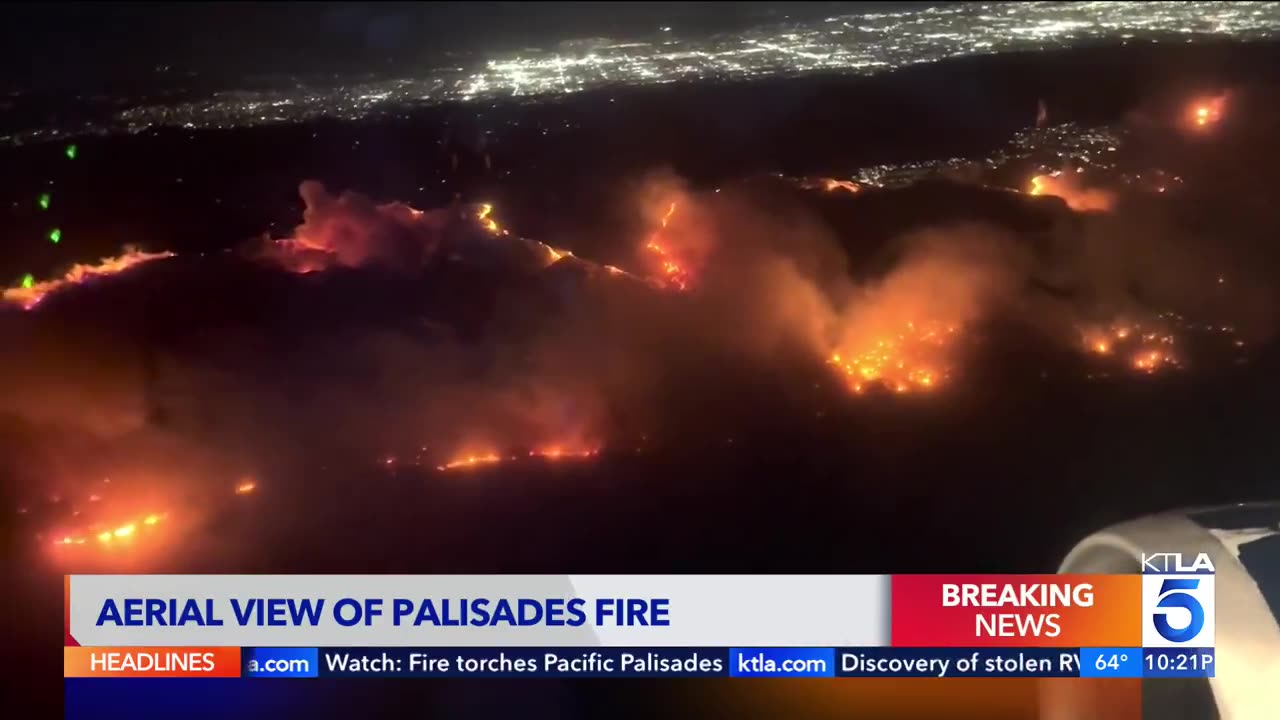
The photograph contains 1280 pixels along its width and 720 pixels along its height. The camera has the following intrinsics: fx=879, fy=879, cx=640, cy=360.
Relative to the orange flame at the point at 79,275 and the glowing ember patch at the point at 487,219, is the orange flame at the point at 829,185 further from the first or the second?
the orange flame at the point at 79,275

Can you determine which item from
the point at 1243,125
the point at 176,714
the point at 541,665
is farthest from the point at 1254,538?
the point at 176,714

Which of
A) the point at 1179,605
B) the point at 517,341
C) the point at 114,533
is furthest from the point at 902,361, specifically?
the point at 114,533

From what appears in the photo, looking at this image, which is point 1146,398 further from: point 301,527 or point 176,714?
point 176,714

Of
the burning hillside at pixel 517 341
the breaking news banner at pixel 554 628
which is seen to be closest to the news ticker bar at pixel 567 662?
the breaking news banner at pixel 554 628

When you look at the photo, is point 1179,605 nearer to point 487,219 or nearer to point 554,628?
point 554,628

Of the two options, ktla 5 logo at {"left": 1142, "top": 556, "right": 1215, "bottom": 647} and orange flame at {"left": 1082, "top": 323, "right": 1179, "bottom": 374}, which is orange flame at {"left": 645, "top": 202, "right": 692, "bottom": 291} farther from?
ktla 5 logo at {"left": 1142, "top": 556, "right": 1215, "bottom": 647}

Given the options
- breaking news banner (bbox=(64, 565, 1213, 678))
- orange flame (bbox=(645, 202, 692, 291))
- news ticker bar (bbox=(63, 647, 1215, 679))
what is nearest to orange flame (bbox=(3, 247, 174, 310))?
breaking news banner (bbox=(64, 565, 1213, 678))

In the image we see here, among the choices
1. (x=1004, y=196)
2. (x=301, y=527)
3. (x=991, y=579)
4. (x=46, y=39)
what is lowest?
(x=991, y=579)
